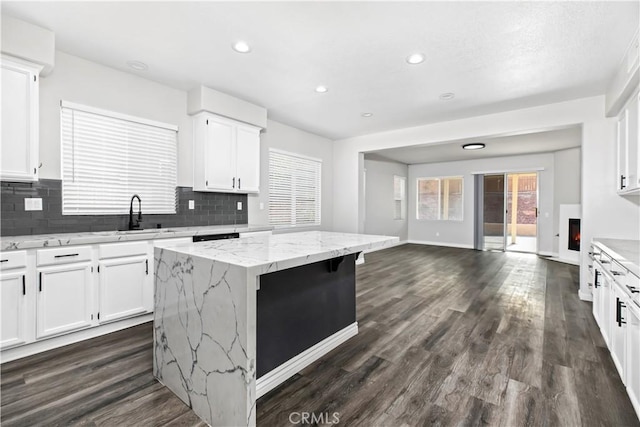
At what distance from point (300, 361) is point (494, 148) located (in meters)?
6.69

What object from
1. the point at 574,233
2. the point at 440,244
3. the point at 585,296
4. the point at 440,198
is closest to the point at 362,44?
the point at 585,296

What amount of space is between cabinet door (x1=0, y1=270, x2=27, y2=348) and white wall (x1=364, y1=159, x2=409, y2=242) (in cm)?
656

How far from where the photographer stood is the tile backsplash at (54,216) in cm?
267

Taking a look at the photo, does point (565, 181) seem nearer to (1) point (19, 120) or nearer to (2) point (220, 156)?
(2) point (220, 156)

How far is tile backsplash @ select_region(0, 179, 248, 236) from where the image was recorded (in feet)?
8.75

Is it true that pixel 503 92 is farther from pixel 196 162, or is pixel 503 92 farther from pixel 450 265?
pixel 196 162

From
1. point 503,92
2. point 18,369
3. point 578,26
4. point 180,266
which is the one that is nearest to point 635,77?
point 578,26

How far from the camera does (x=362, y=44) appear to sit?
271 cm

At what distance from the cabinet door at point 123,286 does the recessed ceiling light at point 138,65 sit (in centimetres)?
200

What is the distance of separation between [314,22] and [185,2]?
960 millimetres

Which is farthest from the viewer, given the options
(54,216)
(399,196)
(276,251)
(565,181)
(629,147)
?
(399,196)

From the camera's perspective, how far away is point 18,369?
224 centimetres

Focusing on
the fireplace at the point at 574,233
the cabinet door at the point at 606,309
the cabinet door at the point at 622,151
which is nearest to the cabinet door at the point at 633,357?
the cabinet door at the point at 606,309

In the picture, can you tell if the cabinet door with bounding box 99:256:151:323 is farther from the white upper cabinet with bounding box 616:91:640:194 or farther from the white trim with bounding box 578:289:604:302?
the white trim with bounding box 578:289:604:302
